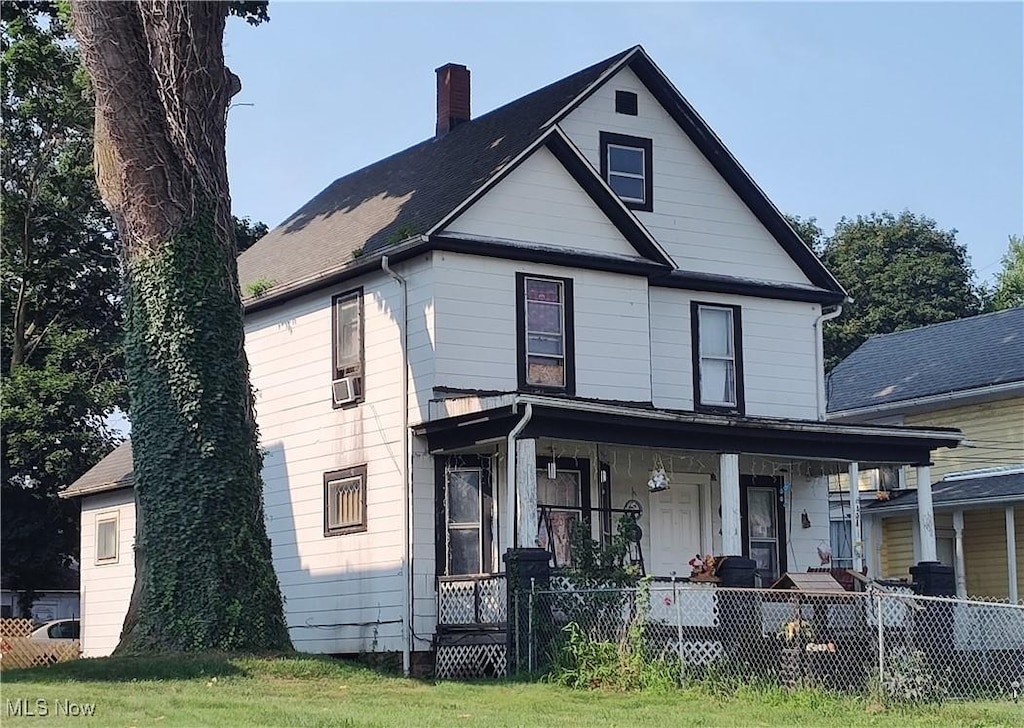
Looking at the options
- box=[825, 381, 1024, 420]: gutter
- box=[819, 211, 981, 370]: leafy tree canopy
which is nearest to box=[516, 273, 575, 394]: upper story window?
box=[825, 381, 1024, 420]: gutter

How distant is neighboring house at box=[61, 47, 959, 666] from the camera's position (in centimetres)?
2255

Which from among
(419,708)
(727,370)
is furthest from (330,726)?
(727,370)

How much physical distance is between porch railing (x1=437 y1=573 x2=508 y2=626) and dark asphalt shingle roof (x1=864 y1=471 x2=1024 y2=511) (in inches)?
494

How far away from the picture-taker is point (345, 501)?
2422 centimetres

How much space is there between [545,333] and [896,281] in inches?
1486

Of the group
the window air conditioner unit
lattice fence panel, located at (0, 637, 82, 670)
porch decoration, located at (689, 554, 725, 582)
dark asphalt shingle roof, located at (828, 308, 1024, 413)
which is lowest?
lattice fence panel, located at (0, 637, 82, 670)

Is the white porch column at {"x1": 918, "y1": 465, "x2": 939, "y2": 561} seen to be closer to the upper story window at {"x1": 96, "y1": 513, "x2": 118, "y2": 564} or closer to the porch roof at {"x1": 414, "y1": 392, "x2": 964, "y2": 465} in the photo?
the porch roof at {"x1": 414, "y1": 392, "x2": 964, "y2": 465}

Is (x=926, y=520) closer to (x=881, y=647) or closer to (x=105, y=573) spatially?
(x=881, y=647)

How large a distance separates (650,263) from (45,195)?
67.5 ft

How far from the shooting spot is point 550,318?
23812 mm

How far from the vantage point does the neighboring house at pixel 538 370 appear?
2255 cm

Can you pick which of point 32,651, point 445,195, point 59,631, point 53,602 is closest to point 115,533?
point 32,651

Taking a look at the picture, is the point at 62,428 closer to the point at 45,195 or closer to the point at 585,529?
the point at 45,195

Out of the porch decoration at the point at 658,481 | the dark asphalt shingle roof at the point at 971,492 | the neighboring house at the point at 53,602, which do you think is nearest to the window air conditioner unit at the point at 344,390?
the porch decoration at the point at 658,481
